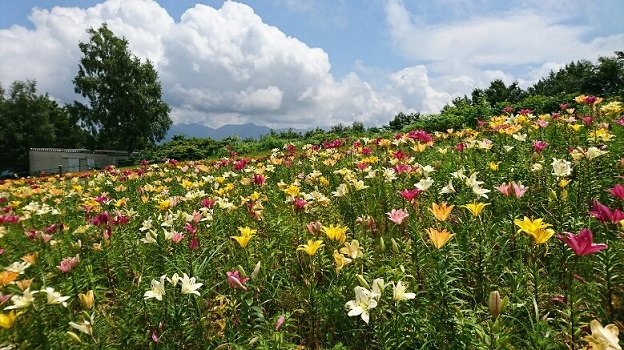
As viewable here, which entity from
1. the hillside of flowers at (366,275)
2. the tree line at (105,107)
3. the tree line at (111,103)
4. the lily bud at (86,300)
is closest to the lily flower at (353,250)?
the hillside of flowers at (366,275)

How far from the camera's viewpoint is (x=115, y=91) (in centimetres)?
4047

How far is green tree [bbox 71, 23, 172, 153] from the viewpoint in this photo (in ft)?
131

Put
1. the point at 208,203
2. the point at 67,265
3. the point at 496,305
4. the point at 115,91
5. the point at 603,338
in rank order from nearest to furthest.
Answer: the point at 603,338 < the point at 496,305 < the point at 67,265 < the point at 208,203 < the point at 115,91

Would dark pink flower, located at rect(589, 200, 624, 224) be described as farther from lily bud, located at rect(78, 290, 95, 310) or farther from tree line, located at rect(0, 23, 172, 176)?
tree line, located at rect(0, 23, 172, 176)

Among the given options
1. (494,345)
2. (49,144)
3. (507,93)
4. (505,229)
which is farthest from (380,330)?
(507,93)

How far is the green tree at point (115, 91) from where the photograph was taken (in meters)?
40.0

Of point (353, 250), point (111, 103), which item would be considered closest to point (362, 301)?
point (353, 250)

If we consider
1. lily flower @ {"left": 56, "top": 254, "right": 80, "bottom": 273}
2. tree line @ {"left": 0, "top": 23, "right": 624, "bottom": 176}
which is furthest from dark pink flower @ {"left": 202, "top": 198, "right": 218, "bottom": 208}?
tree line @ {"left": 0, "top": 23, "right": 624, "bottom": 176}

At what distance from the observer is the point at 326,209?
400cm

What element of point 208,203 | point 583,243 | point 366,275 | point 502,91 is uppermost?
point 502,91

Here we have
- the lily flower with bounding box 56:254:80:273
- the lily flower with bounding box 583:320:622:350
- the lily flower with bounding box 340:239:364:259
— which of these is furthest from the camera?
the lily flower with bounding box 56:254:80:273

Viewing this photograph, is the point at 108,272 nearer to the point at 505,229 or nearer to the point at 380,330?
the point at 380,330

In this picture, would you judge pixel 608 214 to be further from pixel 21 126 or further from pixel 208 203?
pixel 21 126

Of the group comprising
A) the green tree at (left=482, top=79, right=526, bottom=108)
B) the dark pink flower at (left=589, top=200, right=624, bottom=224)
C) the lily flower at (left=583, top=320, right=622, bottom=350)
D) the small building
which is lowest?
the small building
